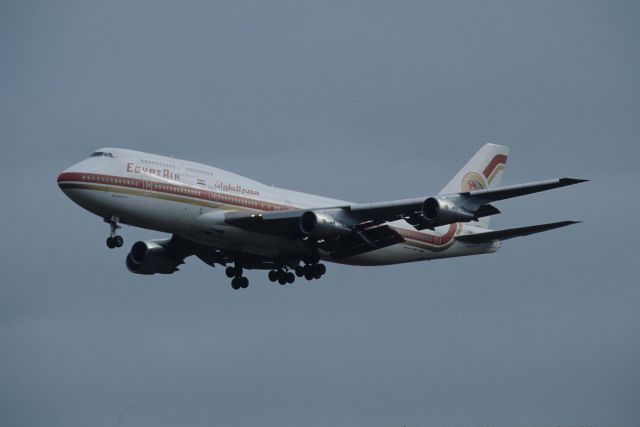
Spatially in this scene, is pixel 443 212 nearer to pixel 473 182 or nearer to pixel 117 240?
pixel 117 240

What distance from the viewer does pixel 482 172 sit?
74688 millimetres

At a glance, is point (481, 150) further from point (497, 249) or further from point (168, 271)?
point (168, 271)

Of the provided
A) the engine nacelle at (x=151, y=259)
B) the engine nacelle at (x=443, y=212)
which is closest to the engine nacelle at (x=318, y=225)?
the engine nacelle at (x=443, y=212)

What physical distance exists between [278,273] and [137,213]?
35.7 ft

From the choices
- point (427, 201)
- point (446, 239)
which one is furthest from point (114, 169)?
point (446, 239)

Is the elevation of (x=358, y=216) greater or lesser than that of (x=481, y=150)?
lesser

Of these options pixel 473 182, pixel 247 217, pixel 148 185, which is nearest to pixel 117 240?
pixel 148 185

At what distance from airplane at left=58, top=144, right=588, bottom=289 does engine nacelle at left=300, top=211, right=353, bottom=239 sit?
49mm

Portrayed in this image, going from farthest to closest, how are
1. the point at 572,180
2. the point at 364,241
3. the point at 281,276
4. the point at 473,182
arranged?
1. the point at 473,182
2. the point at 281,276
3. the point at 364,241
4. the point at 572,180

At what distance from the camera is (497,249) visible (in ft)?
232

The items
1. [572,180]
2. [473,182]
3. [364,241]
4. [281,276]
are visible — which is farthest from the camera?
[473,182]

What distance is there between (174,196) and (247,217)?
3.75m

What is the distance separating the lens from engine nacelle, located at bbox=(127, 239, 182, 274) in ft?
222

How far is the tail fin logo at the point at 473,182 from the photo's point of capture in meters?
74.1
